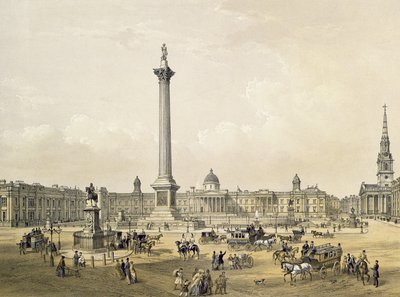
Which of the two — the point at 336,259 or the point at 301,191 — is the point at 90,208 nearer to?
the point at 336,259

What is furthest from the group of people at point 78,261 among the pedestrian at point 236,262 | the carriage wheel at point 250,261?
the carriage wheel at point 250,261

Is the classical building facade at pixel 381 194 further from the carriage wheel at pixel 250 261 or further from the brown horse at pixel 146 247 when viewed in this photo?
the carriage wheel at pixel 250 261

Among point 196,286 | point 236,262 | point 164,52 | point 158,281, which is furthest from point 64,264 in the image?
point 164,52

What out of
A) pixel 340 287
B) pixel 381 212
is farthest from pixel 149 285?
pixel 381 212

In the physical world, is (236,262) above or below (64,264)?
below

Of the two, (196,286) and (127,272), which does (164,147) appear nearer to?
(127,272)

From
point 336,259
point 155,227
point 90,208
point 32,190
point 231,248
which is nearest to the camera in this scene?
point 336,259
